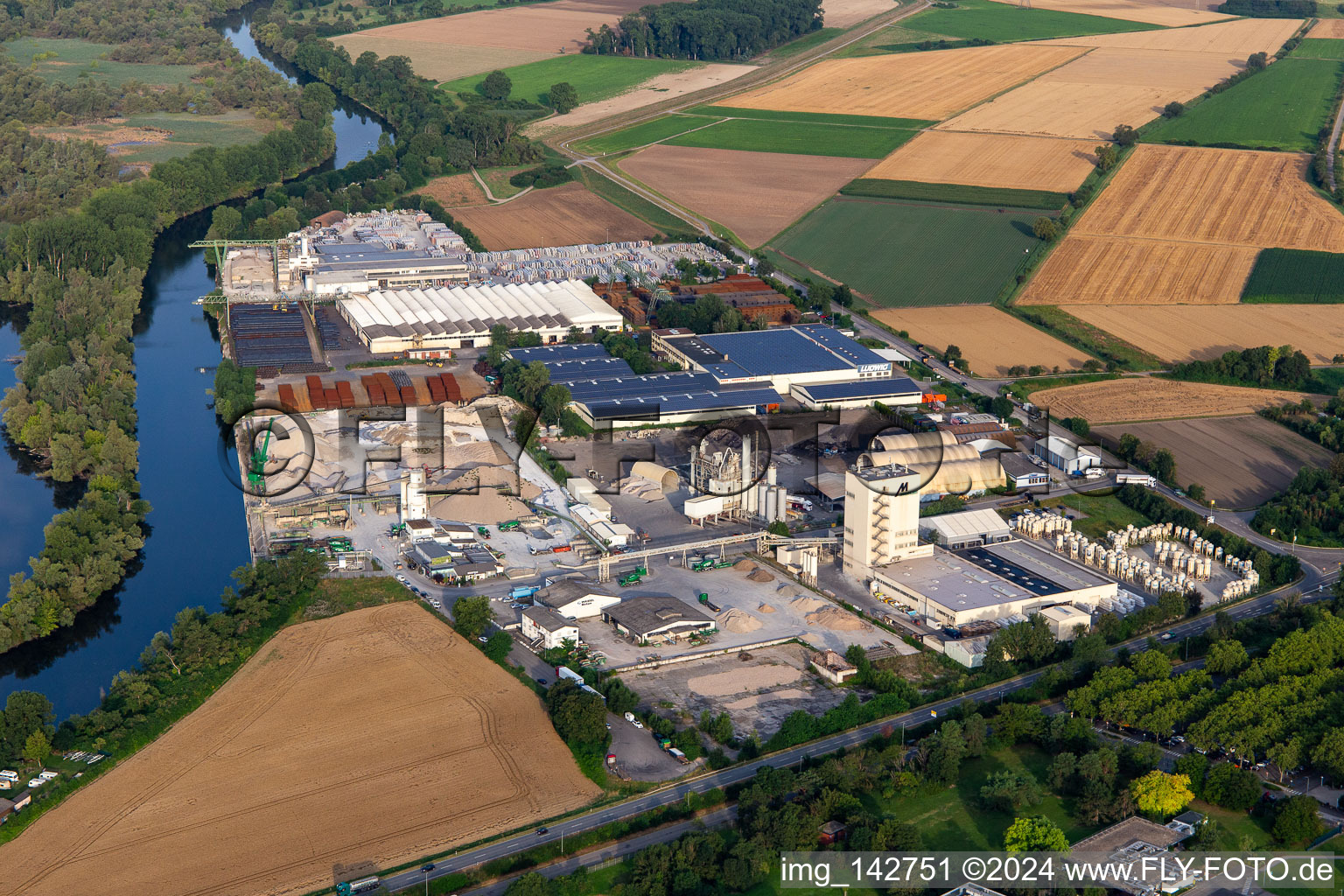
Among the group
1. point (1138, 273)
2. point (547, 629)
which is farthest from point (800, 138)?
point (547, 629)

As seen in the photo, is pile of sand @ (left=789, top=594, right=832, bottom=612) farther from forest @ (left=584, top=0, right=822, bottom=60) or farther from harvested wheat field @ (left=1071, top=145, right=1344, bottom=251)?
forest @ (left=584, top=0, right=822, bottom=60)

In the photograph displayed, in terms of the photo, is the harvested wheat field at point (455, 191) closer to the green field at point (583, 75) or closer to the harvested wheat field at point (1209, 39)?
the green field at point (583, 75)

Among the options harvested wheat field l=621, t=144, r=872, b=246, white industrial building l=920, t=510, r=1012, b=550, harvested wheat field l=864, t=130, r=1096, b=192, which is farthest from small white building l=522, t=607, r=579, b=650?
harvested wheat field l=864, t=130, r=1096, b=192

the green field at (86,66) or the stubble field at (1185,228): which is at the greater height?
the green field at (86,66)

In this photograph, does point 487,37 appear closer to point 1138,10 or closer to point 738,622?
point 1138,10

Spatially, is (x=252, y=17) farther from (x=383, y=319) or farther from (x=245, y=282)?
(x=383, y=319)

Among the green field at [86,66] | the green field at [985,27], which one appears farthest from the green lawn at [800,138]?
the green field at [86,66]
